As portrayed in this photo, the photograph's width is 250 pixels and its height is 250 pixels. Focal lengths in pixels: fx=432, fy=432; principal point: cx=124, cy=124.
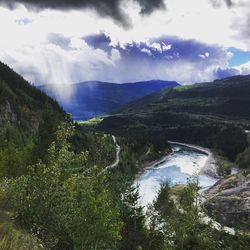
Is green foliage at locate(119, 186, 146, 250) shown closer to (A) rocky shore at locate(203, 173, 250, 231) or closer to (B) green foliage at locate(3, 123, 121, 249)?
(B) green foliage at locate(3, 123, 121, 249)

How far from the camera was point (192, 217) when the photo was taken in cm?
6456

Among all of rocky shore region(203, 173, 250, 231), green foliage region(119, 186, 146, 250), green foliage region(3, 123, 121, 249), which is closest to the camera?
green foliage region(3, 123, 121, 249)

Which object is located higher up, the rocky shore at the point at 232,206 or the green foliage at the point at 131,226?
the green foliage at the point at 131,226

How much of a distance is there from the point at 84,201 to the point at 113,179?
3087 inches

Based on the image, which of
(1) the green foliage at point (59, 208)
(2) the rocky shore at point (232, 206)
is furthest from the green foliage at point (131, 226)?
Result: (2) the rocky shore at point (232, 206)

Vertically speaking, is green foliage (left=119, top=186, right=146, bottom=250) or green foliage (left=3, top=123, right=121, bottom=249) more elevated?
green foliage (left=3, top=123, right=121, bottom=249)

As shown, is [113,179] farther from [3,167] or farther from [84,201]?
[84,201]

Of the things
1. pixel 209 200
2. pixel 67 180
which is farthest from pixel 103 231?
pixel 209 200

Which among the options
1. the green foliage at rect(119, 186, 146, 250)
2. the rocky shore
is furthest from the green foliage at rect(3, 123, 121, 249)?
the rocky shore

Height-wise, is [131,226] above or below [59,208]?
below

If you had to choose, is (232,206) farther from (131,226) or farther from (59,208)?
(59,208)

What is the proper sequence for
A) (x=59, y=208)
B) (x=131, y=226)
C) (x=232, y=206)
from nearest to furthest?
(x=59, y=208) < (x=131, y=226) < (x=232, y=206)

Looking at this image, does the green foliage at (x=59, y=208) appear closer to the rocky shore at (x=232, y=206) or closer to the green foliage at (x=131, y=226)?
the green foliage at (x=131, y=226)

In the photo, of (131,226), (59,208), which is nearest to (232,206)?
(131,226)
